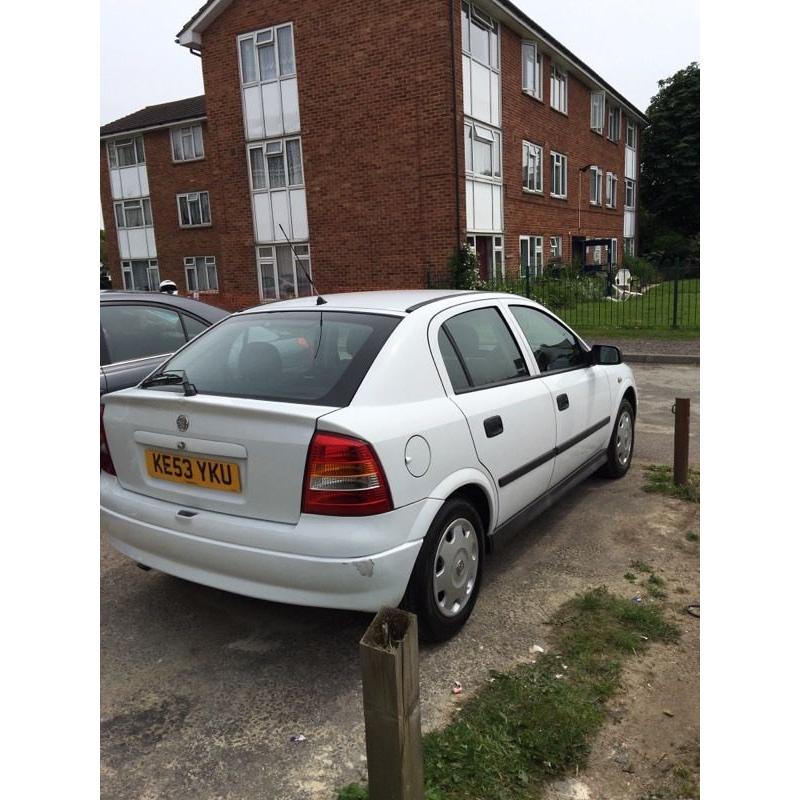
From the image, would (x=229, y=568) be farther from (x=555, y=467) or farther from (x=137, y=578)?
(x=555, y=467)

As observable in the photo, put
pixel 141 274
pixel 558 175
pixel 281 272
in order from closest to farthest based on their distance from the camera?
pixel 281 272 → pixel 558 175 → pixel 141 274

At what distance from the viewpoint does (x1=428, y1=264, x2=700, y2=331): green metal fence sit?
1523cm

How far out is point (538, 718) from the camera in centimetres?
252

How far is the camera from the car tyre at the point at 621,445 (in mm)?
5137

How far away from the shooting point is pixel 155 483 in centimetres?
308

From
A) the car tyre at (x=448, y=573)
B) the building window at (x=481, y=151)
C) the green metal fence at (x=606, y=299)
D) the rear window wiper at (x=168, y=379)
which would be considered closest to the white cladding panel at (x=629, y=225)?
the green metal fence at (x=606, y=299)

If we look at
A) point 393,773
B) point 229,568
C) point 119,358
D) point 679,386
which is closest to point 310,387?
point 229,568

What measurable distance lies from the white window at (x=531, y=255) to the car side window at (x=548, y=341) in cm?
1546

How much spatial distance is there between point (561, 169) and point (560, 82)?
2814mm

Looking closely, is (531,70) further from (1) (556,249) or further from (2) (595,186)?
(2) (595,186)

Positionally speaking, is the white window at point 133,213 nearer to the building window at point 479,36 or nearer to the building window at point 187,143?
the building window at point 187,143

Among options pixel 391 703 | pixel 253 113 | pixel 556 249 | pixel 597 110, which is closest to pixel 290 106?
pixel 253 113

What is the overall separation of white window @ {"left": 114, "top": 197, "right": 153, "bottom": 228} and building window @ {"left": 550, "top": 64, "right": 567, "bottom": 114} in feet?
52.6

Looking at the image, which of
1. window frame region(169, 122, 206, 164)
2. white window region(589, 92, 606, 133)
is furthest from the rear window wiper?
white window region(589, 92, 606, 133)
